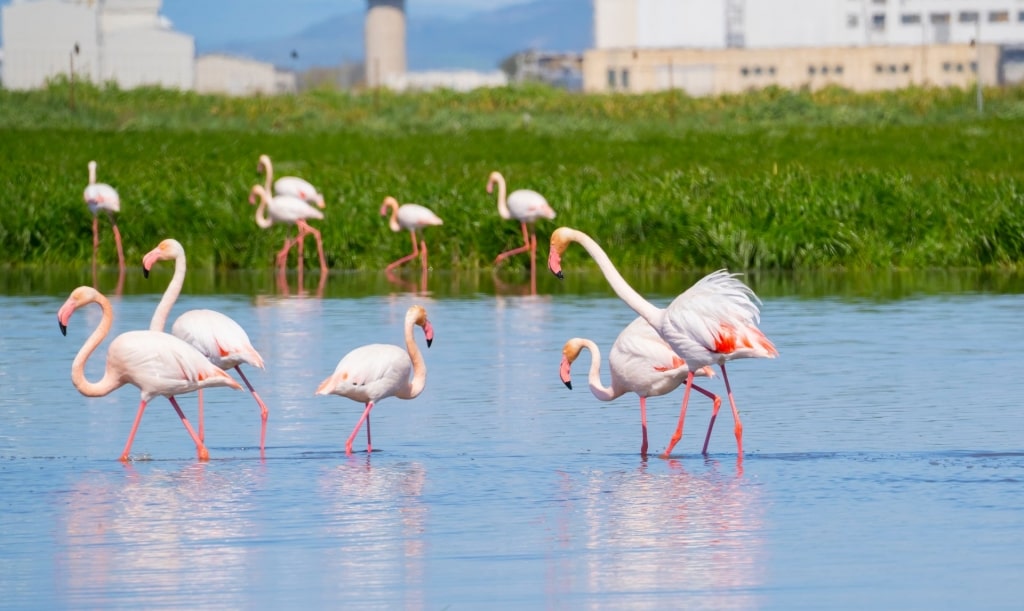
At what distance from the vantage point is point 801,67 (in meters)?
116

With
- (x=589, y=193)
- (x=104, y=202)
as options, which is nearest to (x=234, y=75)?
(x=104, y=202)

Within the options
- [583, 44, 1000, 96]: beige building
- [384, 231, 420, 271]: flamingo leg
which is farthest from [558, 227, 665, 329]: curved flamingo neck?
[583, 44, 1000, 96]: beige building

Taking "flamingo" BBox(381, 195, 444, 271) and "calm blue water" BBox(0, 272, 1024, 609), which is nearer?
"calm blue water" BBox(0, 272, 1024, 609)

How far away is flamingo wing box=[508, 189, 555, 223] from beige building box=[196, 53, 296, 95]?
97.0 m

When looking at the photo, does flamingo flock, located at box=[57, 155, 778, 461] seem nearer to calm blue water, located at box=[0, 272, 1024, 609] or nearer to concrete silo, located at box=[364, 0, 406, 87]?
calm blue water, located at box=[0, 272, 1024, 609]

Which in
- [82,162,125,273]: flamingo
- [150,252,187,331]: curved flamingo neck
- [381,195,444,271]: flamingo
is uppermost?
[82,162,125,273]: flamingo

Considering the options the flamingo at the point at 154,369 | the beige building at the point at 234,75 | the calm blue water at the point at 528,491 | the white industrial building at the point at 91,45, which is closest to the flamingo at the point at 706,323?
the calm blue water at the point at 528,491

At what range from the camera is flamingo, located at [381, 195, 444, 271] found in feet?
80.0

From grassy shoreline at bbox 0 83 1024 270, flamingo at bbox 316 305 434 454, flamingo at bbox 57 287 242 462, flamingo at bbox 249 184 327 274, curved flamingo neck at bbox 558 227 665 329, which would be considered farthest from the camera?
flamingo at bbox 249 184 327 274

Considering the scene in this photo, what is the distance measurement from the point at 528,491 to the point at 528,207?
15390 millimetres

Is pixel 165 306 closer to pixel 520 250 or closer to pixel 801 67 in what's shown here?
pixel 520 250

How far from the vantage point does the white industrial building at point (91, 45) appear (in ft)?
355

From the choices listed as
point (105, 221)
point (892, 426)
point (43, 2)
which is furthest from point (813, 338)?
point (43, 2)

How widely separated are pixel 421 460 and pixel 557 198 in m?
16.4
